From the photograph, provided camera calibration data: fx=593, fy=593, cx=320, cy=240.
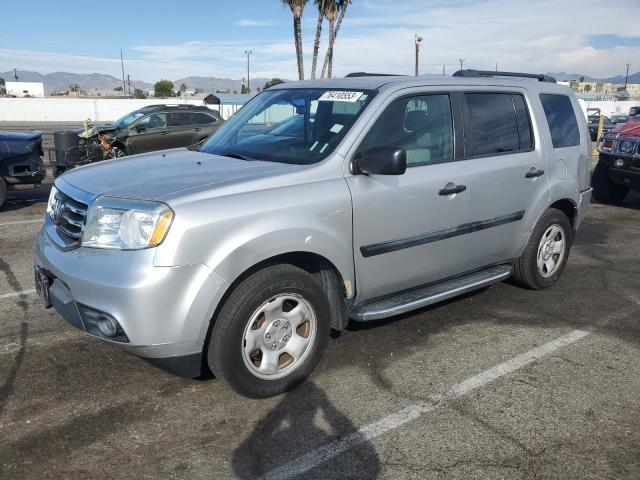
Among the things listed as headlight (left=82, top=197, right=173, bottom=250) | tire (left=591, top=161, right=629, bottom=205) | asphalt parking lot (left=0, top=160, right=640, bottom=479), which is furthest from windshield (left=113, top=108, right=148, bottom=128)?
headlight (left=82, top=197, right=173, bottom=250)

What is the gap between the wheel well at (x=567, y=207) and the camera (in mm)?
5371

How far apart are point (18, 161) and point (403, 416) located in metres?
8.27

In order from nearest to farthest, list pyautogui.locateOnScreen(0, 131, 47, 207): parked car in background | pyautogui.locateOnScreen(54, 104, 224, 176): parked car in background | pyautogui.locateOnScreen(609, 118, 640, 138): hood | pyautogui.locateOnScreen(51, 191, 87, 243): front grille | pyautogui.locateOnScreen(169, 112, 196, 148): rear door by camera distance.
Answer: pyautogui.locateOnScreen(51, 191, 87, 243): front grille, pyautogui.locateOnScreen(0, 131, 47, 207): parked car in background, pyautogui.locateOnScreen(609, 118, 640, 138): hood, pyautogui.locateOnScreen(54, 104, 224, 176): parked car in background, pyautogui.locateOnScreen(169, 112, 196, 148): rear door

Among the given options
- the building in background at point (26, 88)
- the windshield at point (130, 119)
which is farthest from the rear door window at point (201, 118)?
the building in background at point (26, 88)

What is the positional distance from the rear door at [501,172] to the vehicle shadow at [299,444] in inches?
73.1

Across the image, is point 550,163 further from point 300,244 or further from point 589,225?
point 589,225

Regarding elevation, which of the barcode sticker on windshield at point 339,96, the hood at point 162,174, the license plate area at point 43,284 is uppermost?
the barcode sticker on windshield at point 339,96

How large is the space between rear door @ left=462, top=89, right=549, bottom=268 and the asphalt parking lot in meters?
0.69

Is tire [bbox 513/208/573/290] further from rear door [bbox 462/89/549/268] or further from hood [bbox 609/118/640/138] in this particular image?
hood [bbox 609/118/640/138]

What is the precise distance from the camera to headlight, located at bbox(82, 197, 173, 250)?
9.83 ft

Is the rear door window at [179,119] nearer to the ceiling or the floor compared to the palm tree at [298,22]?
nearer to the floor

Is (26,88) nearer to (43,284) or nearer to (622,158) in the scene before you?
(622,158)

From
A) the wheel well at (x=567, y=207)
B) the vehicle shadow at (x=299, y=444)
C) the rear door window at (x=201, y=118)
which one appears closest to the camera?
the vehicle shadow at (x=299, y=444)

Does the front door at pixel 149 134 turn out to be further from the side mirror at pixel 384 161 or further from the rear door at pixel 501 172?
the side mirror at pixel 384 161
